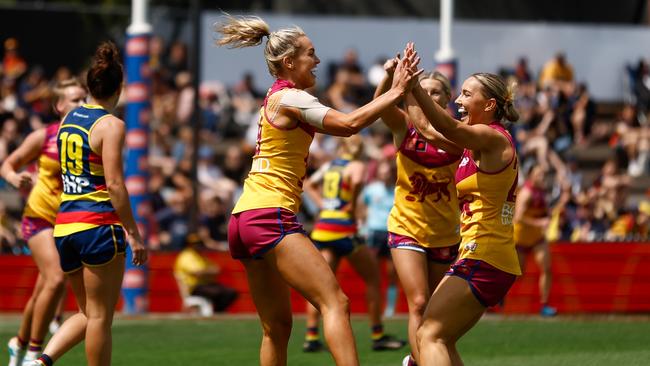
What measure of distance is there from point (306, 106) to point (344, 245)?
490cm

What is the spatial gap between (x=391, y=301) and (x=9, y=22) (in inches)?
396

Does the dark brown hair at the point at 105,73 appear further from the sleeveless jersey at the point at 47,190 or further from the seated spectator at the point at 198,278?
the seated spectator at the point at 198,278

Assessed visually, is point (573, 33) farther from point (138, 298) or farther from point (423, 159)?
point (423, 159)

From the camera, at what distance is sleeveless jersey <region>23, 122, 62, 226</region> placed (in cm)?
1016

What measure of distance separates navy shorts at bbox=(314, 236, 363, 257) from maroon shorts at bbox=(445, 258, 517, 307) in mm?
4767

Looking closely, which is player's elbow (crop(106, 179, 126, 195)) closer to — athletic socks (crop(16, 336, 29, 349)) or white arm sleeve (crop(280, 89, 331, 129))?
white arm sleeve (crop(280, 89, 331, 129))

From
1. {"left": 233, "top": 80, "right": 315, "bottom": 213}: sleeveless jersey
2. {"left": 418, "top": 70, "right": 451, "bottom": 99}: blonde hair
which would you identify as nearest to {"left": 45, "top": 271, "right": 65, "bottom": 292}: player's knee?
{"left": 233, "top": 80, "right": 315, "bottom": 213}: sleeveless jersey

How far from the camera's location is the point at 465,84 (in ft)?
24.8

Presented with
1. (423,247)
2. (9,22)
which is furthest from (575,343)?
(9,22)

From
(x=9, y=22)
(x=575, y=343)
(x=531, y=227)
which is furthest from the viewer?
(x=9, y=22)

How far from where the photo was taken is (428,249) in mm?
8984

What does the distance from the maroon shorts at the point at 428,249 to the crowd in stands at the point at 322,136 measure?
8951 mm

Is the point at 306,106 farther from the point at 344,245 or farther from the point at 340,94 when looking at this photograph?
the point at 340,94

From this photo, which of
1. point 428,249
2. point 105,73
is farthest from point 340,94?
point 105,73
